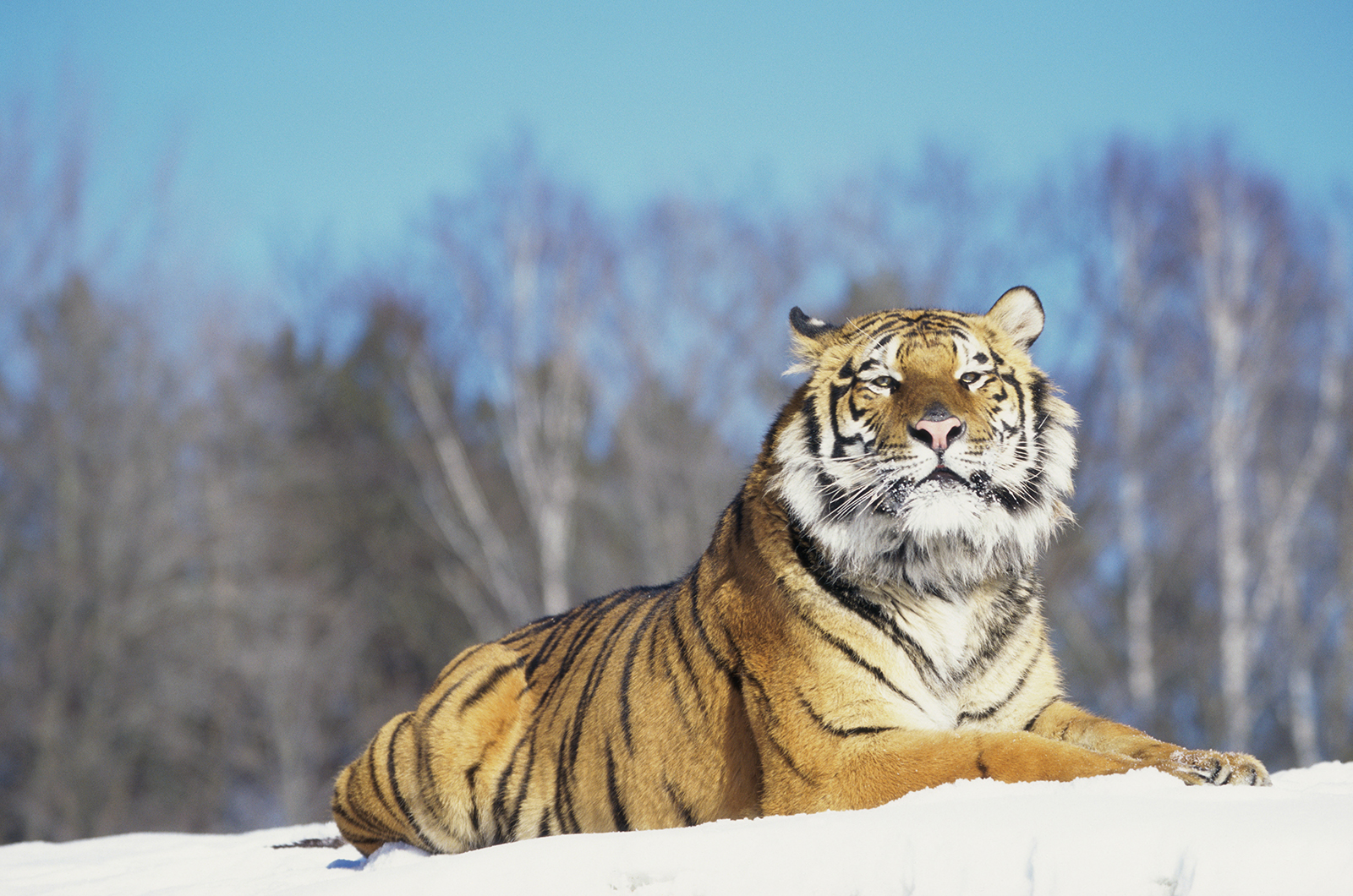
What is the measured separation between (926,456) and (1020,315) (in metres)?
0.87

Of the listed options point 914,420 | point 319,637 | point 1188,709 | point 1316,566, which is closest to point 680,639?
point 914,420

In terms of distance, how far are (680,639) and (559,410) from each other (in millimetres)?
14539

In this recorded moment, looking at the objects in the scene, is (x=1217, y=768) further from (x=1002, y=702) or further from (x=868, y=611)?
(x=868, y=611)

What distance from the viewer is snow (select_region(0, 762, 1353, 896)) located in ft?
6.37

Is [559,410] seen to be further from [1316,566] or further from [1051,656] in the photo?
[1051,656]

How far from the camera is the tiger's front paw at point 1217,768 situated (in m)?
2.64

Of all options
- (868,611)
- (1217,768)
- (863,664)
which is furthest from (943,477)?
(1217,768)

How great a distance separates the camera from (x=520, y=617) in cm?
1773

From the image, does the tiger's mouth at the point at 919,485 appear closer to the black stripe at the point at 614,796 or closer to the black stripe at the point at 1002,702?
the black stripe at the point at 1002,702

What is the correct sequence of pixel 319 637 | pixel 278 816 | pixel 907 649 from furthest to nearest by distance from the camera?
pixel 319 637, pixel 278 816, pixel 907 649

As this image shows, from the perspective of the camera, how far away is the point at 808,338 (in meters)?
3.81

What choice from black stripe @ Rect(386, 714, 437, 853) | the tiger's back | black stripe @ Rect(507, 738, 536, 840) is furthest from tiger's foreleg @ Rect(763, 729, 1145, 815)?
black stripe @ Rect(386, 714, 437, 853)

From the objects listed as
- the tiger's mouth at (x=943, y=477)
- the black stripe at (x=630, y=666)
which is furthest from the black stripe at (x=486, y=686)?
the tiger's mouth at (x=943, y=477)

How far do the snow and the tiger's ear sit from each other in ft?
5.24
